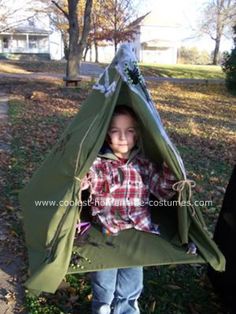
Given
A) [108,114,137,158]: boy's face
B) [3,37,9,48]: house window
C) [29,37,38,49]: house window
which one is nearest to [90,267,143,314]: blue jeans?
[108,114,137,158]: boy's face

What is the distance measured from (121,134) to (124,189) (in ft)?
1.20

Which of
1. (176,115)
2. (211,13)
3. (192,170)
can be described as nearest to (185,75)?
(176,115)

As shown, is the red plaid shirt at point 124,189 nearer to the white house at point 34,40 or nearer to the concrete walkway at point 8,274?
the concrete walkway at point 8,274

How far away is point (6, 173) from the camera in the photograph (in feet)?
19.3

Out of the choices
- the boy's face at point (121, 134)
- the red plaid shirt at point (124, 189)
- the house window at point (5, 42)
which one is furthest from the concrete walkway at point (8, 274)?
the house window at point (5, 42)

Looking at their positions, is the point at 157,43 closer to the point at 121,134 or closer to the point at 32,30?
the point at 32,30

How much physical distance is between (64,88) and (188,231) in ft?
43.6

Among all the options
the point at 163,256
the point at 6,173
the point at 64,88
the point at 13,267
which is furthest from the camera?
the point at 64,88

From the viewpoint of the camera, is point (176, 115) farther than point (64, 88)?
No

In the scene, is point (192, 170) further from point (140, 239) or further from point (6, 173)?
point (140, 239)

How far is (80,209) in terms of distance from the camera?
277 cm

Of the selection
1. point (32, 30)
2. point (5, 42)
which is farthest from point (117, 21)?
point (5, 42)

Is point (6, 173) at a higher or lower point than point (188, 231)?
lower

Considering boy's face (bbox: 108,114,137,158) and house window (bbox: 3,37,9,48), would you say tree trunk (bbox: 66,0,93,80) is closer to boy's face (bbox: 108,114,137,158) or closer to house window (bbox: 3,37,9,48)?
boy's face (bbox: 108,114,137,158)
